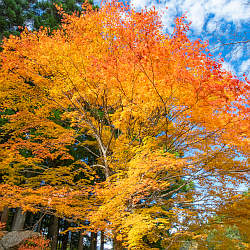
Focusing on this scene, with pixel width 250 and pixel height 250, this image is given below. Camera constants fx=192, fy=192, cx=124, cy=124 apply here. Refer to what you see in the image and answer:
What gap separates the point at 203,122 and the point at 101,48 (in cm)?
472

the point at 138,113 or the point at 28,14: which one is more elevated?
the point at 28,14

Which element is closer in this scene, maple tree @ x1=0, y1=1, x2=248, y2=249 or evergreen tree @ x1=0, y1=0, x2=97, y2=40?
maple tree @ x1=0, y1=1, x2=248, y2=249

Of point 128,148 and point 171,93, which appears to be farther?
point 128,148

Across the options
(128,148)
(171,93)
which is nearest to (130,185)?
(128,148)

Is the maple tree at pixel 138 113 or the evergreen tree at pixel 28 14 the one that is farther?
the evergreen tree at pixel 28 14

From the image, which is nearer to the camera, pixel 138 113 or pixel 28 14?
pixel 138 113

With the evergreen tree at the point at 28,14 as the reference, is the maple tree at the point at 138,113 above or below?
below

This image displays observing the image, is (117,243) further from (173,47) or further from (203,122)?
(173,47)

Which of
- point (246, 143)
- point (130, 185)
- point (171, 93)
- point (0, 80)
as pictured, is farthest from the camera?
point (0, 80)

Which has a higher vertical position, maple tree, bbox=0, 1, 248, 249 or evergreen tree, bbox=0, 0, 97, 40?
evergreen tree, bbox=0, 0, 97, 40

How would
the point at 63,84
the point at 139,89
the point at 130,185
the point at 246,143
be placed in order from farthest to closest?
1. the point at 63,84
2. the point at 139,89
3. the point at 246,143
4. the point at 130,185

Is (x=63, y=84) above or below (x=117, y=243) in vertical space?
above

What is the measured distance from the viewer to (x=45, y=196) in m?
6.14

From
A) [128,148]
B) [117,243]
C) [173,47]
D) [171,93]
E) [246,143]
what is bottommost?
[117,243]
